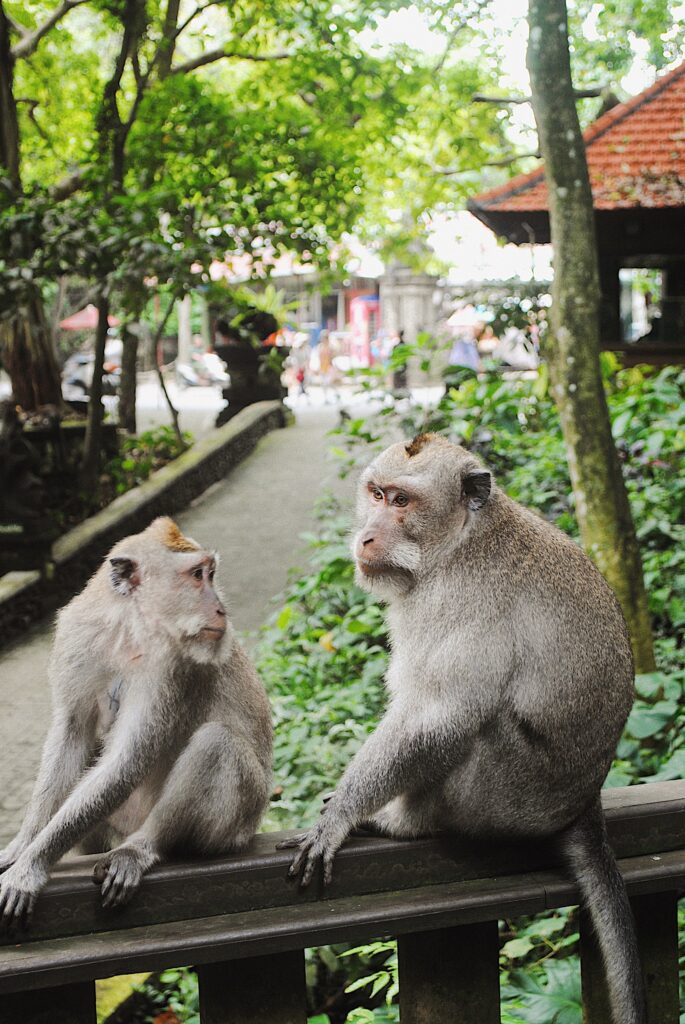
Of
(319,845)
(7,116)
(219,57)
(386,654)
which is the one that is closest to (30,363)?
(7,116)

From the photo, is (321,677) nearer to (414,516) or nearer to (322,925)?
(414,516)

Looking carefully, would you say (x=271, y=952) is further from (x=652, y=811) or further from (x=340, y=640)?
(x=340, y=640)

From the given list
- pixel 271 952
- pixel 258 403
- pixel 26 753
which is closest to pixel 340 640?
pixel 26 753

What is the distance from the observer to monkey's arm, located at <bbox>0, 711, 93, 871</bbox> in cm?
227

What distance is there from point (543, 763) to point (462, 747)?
17 cm

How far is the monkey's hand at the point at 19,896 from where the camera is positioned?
5.86 feet

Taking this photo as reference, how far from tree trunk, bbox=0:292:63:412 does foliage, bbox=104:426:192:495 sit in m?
0.92

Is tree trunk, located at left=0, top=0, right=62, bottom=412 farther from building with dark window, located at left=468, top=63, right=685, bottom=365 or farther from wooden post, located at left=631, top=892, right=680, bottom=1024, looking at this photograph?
wooden post, located at left=631, top=892, right=680, bottom=1024

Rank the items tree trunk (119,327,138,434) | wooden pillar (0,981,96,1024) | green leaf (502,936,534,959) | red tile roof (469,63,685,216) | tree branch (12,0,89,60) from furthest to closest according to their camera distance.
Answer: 1. tree trunk (119,327,138,434)
2. tree branch (12,0,89,60)
3. red tile roof (469,63,685,216)
4. green leaf (502,936,534,959)
5. wooden pillar (0,981,96,1024)

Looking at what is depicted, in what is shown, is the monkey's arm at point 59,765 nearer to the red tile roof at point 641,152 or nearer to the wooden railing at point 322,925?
the wooden railing at point 322,925

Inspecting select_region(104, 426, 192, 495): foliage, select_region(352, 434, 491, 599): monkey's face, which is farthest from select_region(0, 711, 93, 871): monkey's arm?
select_region(104, 426, 192, 495): foliage

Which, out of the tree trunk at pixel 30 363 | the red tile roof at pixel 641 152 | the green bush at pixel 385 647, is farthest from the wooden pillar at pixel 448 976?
the tree trunk at pixel 30 363

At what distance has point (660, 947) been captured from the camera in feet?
6.86

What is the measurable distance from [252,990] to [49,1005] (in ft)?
1.09
